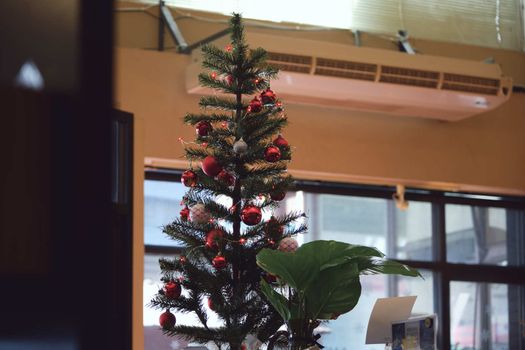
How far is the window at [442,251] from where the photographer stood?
5.58 meters

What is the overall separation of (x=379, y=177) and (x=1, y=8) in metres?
5.24

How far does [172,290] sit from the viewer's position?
2.39m

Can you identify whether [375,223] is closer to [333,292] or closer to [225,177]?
[225,177]

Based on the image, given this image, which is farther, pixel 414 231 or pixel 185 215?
pixel 414 231

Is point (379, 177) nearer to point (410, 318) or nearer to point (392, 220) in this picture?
point (392, 220)

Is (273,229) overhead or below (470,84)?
below

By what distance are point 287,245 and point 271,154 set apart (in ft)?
0.88

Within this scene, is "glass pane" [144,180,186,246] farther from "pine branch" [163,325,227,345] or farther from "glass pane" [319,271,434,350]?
"pine branch" [163,325,227,345]

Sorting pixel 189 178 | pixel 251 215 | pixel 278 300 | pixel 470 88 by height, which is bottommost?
pixel 278 300

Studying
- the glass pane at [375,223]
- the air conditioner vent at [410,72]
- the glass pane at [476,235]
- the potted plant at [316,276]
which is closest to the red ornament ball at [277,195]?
the potted plant at [316,276]

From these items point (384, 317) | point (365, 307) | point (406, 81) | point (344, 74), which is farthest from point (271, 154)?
point (365, 307)

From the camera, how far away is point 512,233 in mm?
6199

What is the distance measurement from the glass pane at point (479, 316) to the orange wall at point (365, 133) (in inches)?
29.1

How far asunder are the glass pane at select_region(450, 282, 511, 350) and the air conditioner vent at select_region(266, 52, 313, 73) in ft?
6.76
